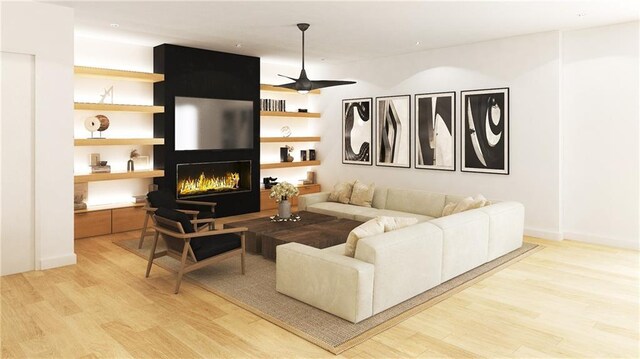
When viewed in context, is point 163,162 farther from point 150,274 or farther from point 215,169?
point 150,274

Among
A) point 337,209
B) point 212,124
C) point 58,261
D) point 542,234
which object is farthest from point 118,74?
point 542,234

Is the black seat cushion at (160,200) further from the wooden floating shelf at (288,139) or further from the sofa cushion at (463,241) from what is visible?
the wooden floating shelf at (288,139)

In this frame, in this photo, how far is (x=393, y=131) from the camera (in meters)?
8.28

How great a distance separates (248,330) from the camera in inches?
136

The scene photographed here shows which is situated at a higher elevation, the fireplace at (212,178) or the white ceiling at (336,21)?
the white ceiling at (336,21)

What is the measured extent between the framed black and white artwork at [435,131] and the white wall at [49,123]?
525cm

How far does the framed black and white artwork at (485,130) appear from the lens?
6.84 meters

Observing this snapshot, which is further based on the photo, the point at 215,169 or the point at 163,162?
the point at 215,169

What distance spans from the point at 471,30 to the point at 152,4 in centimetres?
406

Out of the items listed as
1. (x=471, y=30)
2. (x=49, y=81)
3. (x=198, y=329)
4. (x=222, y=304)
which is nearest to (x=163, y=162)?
(x=49, y=81)

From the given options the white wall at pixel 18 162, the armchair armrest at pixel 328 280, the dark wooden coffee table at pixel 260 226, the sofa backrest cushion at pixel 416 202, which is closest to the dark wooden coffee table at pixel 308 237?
the dark wooden coffee table at pixel 260 226

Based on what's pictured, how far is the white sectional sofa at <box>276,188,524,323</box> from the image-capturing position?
11.7 feet

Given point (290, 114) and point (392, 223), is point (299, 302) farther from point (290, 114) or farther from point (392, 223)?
point (290, 114)

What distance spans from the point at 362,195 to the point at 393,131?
5.55 feet
